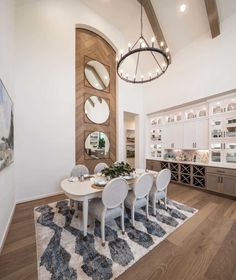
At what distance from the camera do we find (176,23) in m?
4.37

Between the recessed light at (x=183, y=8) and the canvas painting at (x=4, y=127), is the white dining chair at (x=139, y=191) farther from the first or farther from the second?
the recessed light at (x=183, y=8)

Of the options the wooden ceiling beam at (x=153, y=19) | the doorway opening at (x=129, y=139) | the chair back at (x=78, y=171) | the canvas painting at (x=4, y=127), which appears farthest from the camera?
the doorway opening at (x=129, y=139)

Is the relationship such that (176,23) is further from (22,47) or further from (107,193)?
(107,193)

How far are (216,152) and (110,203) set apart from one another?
148 inches

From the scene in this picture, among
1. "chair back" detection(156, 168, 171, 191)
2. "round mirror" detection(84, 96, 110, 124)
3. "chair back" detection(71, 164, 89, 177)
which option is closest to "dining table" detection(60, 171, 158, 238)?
"chair back" detection(156, 168, 171, 191)

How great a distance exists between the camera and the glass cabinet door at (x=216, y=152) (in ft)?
13.0

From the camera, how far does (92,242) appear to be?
194cm

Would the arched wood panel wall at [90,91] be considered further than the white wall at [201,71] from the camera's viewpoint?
Yes

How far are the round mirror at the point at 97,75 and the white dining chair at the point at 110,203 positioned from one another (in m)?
3.92

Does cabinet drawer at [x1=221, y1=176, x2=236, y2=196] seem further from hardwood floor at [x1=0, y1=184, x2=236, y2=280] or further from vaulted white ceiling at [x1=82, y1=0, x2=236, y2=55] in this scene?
vaulted white ceiling at [x1=82, y1=0, x2=236, y2=55]

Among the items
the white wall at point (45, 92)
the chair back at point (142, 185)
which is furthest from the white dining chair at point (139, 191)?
the white wall at point (45, 92)

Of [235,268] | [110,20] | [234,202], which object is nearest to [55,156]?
[235,268]

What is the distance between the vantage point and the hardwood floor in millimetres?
1505

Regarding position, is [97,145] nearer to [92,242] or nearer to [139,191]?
[139,191]
